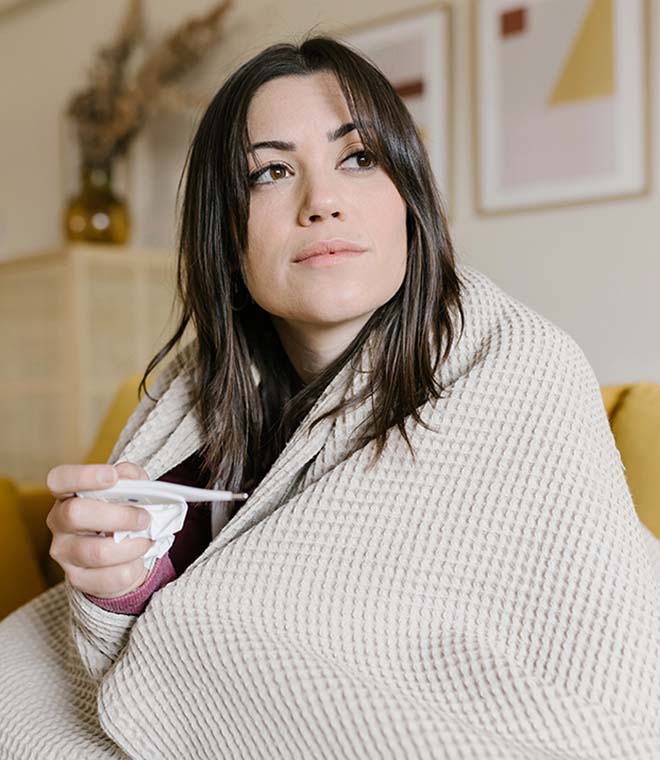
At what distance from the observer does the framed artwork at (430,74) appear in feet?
7.25

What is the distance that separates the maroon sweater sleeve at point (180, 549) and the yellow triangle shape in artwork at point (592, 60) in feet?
4.12

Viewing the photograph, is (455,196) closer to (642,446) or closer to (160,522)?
(642,446)

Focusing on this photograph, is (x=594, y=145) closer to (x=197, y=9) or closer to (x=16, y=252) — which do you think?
(x=197, y=9)

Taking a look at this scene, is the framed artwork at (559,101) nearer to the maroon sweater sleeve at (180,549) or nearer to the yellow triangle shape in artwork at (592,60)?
the yellow triangle shape in artwork at (592,60)

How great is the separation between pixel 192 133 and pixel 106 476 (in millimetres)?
2097

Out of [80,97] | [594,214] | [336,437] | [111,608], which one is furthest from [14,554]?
[80,97]

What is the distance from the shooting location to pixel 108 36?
306 centimetres


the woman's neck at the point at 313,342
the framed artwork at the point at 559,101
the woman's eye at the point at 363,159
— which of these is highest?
the framed artwork at the point at 559,101

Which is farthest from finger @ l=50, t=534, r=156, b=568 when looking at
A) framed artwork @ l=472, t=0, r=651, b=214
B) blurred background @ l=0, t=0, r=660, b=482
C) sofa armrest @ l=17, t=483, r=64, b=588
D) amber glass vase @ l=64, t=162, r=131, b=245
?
amber glass vase @ l=64, t=162, r=131, b=245

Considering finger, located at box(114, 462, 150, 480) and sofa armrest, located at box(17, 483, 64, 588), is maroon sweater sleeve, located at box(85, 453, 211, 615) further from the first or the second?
sofa armrest, located at box(17, 483, 64, 588)

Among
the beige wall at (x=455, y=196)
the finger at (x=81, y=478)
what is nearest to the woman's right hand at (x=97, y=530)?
the finger at (x=81, y=478)

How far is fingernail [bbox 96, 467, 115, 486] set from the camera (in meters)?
0.84

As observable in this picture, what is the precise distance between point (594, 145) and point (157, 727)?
1.53m

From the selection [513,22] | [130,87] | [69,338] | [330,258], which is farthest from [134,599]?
[130,87]
